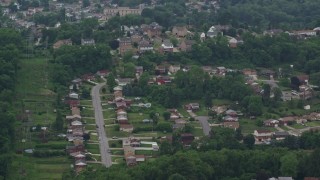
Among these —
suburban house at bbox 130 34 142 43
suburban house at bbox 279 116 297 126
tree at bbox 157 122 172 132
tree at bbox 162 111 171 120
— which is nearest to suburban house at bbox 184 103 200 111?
tree at bbox 162 111 171 120

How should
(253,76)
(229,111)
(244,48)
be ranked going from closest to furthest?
(229,111)
(253,76)
(244,48)

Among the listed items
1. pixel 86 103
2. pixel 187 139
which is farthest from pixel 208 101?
pixel 86 103

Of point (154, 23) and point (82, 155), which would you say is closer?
point (82, 155)

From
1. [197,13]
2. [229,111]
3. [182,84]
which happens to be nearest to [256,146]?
Answer: [229,111]

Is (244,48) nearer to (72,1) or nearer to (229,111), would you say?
(229,111)

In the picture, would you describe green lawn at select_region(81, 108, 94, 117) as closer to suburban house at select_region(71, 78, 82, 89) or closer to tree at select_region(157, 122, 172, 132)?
suburban house at select_region(71, 78, 82, 89)

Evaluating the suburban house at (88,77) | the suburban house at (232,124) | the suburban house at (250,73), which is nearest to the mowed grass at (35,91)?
the suburban house at (88,77)
